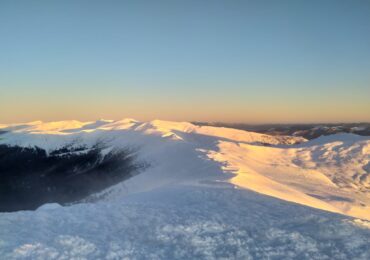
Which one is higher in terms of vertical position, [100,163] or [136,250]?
[136,250]

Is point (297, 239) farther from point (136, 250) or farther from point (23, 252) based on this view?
point (23, 252)

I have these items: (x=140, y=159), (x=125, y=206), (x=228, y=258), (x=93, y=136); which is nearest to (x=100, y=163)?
(x=140, y=159)

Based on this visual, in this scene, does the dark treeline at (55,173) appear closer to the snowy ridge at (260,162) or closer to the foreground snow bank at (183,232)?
the snowy ridge at (260,162)

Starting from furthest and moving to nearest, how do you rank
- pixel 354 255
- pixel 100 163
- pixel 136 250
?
pixel 100 163
pixel 136 250
pixel 354 255

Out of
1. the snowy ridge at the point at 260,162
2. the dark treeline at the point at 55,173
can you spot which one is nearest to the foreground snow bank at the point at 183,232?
the snowy ridge at the point at 260,162

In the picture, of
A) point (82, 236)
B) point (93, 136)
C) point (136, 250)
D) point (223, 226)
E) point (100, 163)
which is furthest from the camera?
point (93, 136)

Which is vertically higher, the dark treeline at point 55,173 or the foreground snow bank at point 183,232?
the foreground snow bank at point 183,232
